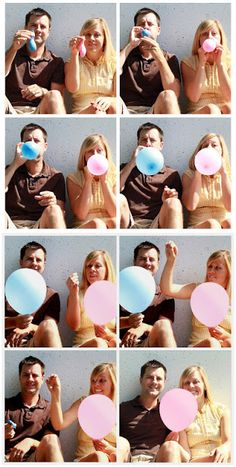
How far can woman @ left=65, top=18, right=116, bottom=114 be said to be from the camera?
207cm

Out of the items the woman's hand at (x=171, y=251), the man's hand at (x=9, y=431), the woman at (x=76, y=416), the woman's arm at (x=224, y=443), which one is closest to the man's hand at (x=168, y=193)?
the woman's hand at (x=171, y=251)

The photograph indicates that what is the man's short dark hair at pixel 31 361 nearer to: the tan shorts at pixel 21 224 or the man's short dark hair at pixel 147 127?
the tan shorts at pixel 21 224

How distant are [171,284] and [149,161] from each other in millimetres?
301

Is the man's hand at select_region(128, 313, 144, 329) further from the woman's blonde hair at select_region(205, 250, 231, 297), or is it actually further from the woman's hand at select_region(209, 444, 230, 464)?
the woman's hand at select_region(209, 444, 230, 464)

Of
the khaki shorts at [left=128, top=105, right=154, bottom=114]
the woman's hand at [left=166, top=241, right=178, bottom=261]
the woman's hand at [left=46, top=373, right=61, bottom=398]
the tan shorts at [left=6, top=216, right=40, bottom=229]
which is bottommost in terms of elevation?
the woman's hand at [left=46, top=373, right=61, bottom=398]

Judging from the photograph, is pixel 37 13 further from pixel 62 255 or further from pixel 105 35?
pixel 62 255

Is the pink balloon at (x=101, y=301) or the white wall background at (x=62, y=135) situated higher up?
the white wall background at (x=62, y=135)

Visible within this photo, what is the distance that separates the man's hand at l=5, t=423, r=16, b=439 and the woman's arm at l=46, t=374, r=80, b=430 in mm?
100

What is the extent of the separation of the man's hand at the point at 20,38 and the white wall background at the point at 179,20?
23 centimetres

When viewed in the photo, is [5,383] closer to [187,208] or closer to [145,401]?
[145,401]

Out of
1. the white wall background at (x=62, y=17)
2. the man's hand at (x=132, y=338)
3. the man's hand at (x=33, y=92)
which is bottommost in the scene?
the man's hand at (x=132, y=338)

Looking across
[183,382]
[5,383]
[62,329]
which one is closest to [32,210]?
[62,329]

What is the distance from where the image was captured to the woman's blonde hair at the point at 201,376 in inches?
80.2

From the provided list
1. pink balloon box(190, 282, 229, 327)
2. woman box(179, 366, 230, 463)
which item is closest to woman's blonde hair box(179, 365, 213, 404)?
woman box(179, 366, 230, 463)
